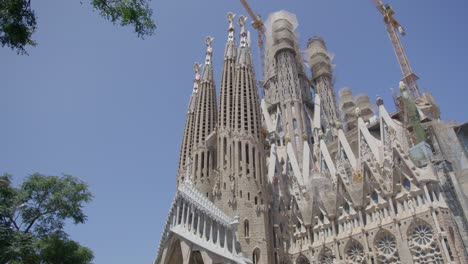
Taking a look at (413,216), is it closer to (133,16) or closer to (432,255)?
(432,255)

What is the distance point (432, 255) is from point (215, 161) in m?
14.2

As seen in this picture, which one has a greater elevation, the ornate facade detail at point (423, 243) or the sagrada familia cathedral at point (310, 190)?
the sagrada familia cathedral at point (310, 190)

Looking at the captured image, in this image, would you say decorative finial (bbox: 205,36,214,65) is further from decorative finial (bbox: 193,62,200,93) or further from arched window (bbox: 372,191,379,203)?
arched window (bbox: 372,191,379,203)

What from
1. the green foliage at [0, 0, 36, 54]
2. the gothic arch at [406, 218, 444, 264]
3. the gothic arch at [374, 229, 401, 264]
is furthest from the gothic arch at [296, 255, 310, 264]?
the green foliage at [0, 0, 36, 54]

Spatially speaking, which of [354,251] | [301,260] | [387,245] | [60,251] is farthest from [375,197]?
[60,251]

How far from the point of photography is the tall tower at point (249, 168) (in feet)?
66.6

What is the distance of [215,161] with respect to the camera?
26609mm

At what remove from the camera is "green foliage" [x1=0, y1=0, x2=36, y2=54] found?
22.4 ft

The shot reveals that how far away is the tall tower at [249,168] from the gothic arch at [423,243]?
7097 mm

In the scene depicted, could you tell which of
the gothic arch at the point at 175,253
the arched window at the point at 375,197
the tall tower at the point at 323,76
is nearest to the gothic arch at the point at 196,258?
the gothic arch at the point at 175,253

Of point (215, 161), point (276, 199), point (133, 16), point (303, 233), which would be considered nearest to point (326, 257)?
point (303, 233)

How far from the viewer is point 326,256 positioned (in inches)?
836

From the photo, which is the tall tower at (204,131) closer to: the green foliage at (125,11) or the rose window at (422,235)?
the rose window at (422,235)

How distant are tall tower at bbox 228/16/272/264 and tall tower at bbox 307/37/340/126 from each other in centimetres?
1038
